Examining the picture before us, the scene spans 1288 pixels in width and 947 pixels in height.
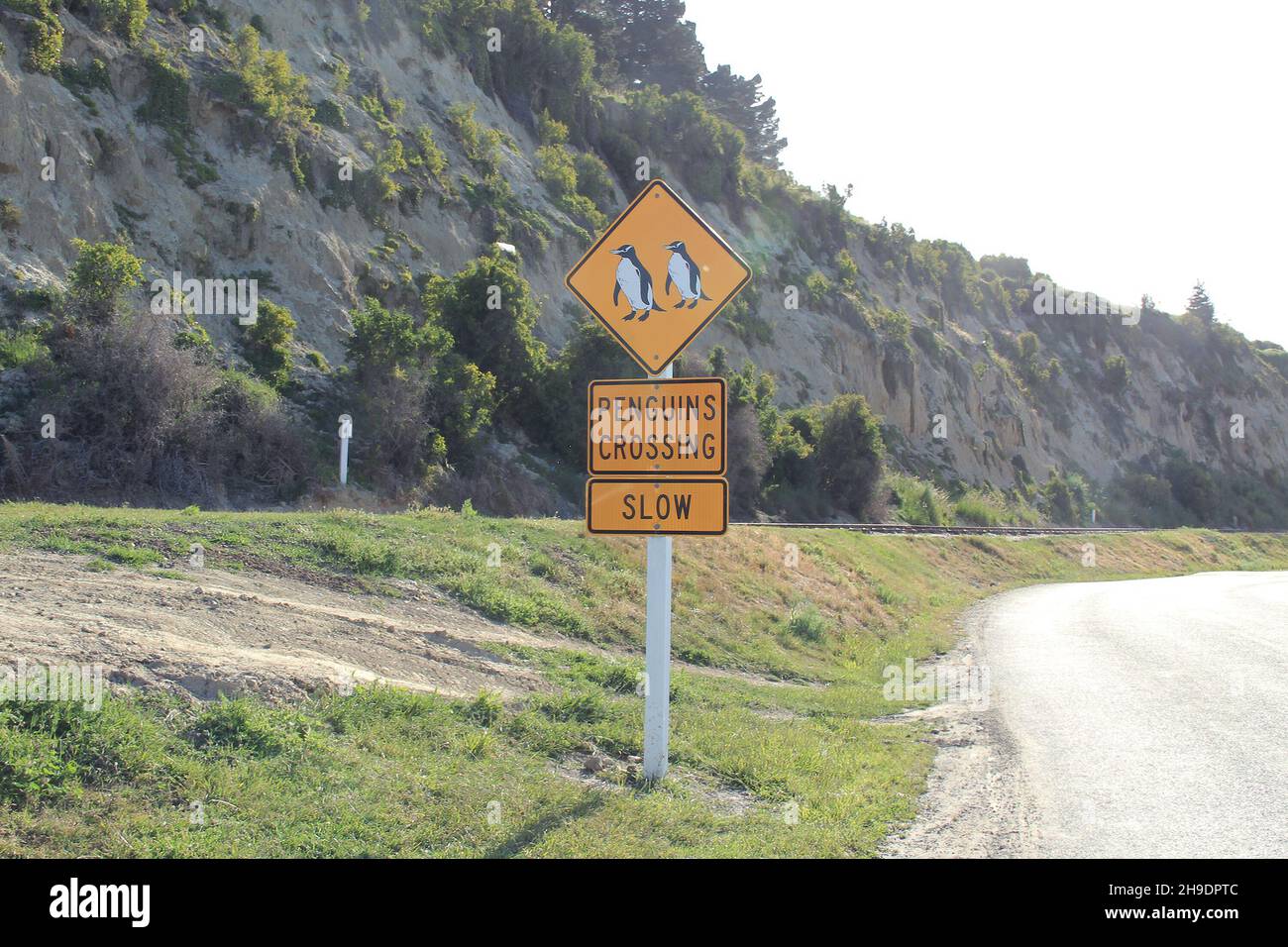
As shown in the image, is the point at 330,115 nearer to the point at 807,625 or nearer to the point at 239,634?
the point at 807,625

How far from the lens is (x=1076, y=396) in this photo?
6788cm

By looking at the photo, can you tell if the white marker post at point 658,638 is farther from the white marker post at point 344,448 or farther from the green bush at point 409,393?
the green bush at point 409,393

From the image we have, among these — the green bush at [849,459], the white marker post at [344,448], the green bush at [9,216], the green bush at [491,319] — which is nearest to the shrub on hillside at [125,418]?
the white marker post at [344,448]

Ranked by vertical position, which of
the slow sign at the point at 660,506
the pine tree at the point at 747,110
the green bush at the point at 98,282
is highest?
the pine tree at the point at 747,110

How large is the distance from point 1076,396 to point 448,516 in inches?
2454

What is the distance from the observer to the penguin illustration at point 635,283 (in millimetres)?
6660

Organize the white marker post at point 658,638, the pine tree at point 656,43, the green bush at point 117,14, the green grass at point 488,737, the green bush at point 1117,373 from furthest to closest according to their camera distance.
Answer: the green bush at point 1117,373 < the pine tree at point 656,43 < the green bush at point 117,14 < the white marker post at point 658,638 < the green grass at point 488,737

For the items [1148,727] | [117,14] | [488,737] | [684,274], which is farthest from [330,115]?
[1148,727]

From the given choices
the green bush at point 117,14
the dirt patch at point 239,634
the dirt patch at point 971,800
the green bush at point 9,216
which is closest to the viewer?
the dirt patch at point 971,800

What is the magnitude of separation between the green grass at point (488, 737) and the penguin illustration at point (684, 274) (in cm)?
315

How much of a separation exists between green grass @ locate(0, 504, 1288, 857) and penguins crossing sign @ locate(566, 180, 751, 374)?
279cm

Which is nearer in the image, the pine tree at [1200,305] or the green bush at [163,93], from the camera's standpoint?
the green bush at [163,93]

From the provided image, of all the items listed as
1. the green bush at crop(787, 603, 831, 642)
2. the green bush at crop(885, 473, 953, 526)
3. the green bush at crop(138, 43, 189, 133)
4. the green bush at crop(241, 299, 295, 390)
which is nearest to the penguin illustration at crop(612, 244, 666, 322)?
the green bush at crop(787, 603, 831, 642)
